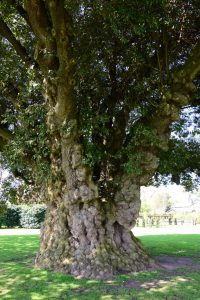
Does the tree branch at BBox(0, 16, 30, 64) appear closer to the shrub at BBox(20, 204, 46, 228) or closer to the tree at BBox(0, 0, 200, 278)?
the tree at BBox(0, 0, 200, 278)

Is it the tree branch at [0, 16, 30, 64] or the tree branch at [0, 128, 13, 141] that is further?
the tree branch at [0, 128, 13, 141]

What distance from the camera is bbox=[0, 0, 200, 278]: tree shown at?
9.59m

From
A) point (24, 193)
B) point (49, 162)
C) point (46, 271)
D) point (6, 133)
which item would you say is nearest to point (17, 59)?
point (6, 133)

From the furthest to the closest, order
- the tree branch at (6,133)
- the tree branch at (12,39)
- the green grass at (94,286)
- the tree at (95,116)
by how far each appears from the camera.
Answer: the tree branch at (6,133), the tree branch at (12,39), the tree at (95,116), the green grass at (94,286)

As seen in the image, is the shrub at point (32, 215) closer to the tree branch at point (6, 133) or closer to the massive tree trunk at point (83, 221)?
the tree branch at point (6, 133)

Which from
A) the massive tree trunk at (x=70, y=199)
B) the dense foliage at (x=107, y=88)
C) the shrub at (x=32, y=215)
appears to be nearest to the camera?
the massive tree trunk at (x=70, y=199)

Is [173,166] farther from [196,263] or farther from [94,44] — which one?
[94,44]

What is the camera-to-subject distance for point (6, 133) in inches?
470

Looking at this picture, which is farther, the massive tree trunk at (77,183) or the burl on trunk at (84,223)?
the burl on trunk at (84,223)

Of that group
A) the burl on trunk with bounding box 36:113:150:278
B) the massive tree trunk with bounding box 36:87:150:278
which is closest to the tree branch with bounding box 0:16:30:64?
the massive tree trunk with bounding box 36:87:150:278

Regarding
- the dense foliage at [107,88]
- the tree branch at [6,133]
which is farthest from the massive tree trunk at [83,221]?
the tree branch at [6,133]

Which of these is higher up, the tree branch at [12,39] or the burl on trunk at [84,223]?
the tree branch at [12,39]

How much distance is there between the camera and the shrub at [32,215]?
3403 cm

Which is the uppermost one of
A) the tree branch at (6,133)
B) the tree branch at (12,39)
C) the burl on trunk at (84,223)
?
the tree branch at (12,39)
